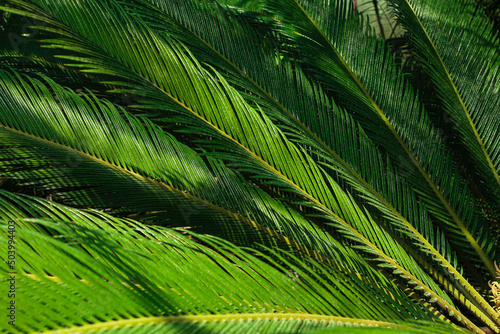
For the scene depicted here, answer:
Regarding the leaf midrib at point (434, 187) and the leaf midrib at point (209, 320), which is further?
the leaf midrib at point (434, 187)

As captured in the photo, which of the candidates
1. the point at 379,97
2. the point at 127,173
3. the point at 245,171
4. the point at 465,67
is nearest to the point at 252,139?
the point at 245,171

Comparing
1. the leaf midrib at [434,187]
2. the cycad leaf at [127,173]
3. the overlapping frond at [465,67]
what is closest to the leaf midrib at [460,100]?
the overlapping frond at [465,67]

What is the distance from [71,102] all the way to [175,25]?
33.2 inches

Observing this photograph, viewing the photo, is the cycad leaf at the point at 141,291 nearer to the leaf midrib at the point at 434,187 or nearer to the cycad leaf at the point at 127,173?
the cycad leaf at the point at 127,173

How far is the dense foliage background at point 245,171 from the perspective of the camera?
1.01 m

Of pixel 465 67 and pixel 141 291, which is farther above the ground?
pixel 465 67

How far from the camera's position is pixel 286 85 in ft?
7.53

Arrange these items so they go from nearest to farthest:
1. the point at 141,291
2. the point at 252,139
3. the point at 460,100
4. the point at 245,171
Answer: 1. the point at 141,291
2. the point at 252,139
3. the point at 245,171
4. the point at 460,100

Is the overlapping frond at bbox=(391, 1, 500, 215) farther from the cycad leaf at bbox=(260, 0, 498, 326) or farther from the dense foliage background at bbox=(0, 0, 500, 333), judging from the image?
the cycad leaf at bbox=(260, 0, 498, 326)

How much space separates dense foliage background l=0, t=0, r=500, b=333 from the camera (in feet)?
3.33

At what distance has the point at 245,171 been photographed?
2127mm

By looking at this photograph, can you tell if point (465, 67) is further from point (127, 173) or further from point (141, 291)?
point (141, 291)

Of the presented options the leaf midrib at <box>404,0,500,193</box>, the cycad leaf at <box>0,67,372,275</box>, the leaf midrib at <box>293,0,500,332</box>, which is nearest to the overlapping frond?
the leaf midrib at <box>404,0,500,193</box>

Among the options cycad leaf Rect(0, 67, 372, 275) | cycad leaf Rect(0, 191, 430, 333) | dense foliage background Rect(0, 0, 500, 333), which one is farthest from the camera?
cycad leaf Rect(0, 67, 372, 275)
